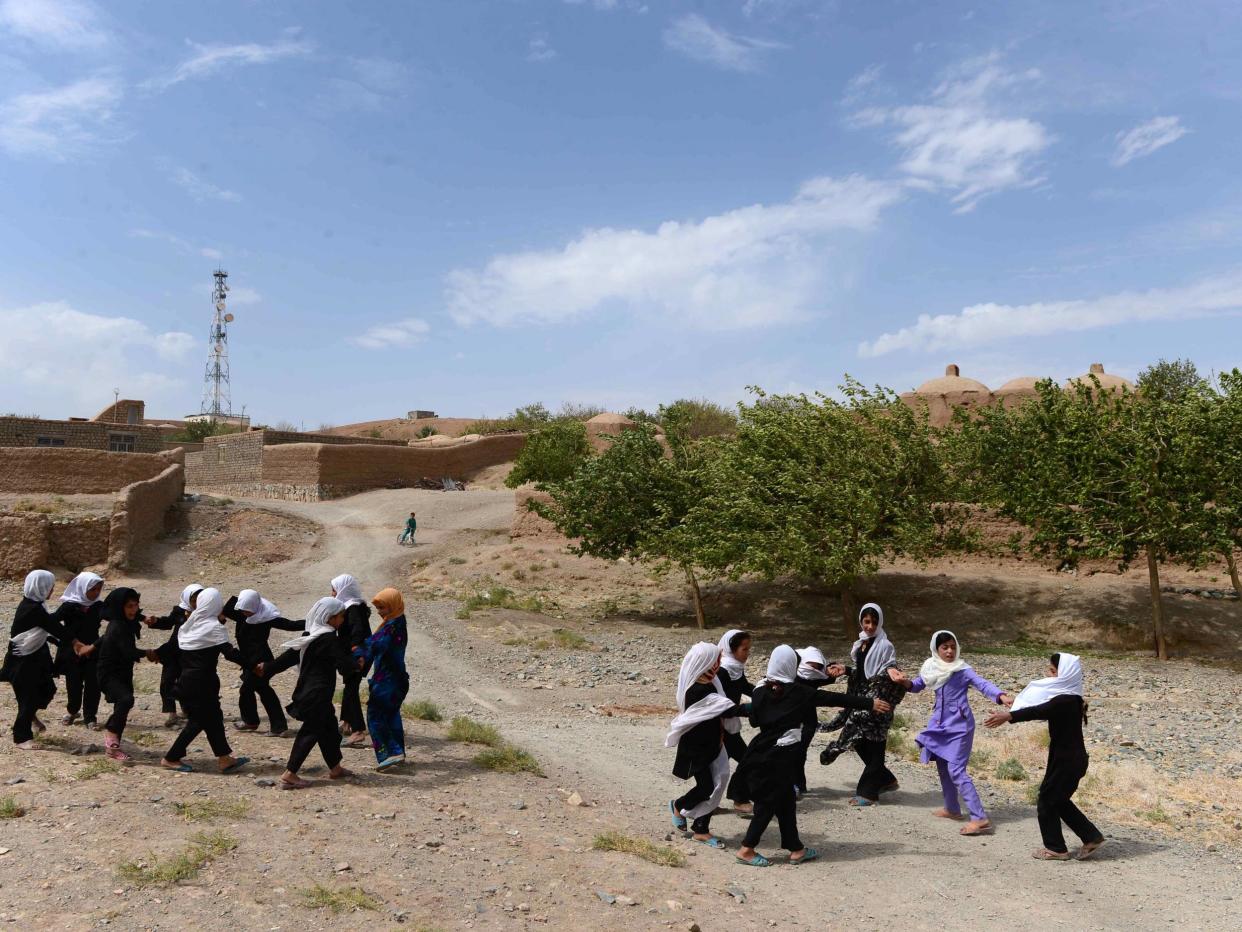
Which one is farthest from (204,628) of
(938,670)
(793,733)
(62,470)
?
(62,470)

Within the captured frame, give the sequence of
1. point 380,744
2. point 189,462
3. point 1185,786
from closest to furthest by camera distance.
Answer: point 380,744 < point 1185,786 < point 189,462

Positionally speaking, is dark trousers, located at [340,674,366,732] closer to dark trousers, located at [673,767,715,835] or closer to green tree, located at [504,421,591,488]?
dark trousers, located at [673,767,715,835]

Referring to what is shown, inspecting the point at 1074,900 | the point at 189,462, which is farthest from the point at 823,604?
the point at 189,462

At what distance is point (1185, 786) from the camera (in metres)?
8.73

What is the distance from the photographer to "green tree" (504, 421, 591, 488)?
117 feet

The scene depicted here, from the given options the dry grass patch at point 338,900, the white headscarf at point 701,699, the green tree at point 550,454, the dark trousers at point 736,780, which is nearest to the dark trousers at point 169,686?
the dry grass patch at point 338,900

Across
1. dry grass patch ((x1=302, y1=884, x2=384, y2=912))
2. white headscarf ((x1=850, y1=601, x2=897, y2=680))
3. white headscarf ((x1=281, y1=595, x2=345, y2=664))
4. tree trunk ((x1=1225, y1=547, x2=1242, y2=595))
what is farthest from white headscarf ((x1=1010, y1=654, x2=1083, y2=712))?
tree trunk ((x1=1225, y1=547, x2=1242, y2=595))

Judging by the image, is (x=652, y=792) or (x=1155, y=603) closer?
(x=652, y=792)

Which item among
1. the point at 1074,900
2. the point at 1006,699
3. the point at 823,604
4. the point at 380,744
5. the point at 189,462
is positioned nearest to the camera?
the point at 1074,900

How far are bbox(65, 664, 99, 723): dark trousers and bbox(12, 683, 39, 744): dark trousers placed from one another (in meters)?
0.72

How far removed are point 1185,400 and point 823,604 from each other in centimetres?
862

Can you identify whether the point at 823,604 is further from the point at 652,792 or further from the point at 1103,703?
the point at 652,792

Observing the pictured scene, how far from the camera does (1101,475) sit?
58.5 ft

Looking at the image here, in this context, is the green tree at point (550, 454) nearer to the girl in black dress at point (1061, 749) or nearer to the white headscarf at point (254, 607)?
the white headscarf at point (254, 607)
